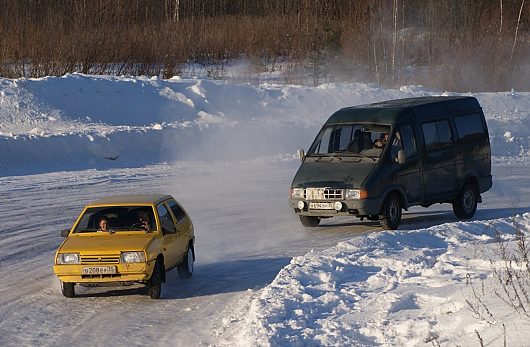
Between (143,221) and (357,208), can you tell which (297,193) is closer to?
(357,208)

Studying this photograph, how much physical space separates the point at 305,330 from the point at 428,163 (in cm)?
934

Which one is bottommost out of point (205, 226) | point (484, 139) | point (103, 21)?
point (205, 226)

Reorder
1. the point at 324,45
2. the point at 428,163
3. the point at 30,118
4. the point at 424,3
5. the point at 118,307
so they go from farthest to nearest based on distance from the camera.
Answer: the point at 424,3, the point at 324,45, the point at 30,118, the point at 428,163, the point at 118,307

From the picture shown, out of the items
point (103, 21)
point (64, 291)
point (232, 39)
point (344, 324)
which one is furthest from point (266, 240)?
point (232, 39)

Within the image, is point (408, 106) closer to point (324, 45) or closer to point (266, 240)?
point (266, 240)

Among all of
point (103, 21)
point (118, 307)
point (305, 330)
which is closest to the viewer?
point (305, 330)

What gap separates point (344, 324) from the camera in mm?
9906

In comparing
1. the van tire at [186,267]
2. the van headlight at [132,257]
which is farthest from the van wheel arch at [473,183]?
the van headlight at [132,257]

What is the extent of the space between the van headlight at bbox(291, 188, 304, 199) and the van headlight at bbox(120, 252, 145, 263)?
5802 mm

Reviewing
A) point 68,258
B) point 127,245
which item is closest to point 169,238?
point 127,245

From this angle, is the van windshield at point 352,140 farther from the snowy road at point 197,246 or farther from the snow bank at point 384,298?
the snow bank at point 384,298

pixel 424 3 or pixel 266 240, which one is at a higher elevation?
pixel 424 3

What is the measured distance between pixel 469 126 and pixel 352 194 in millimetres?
3705

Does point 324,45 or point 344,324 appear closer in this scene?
point 344,324
